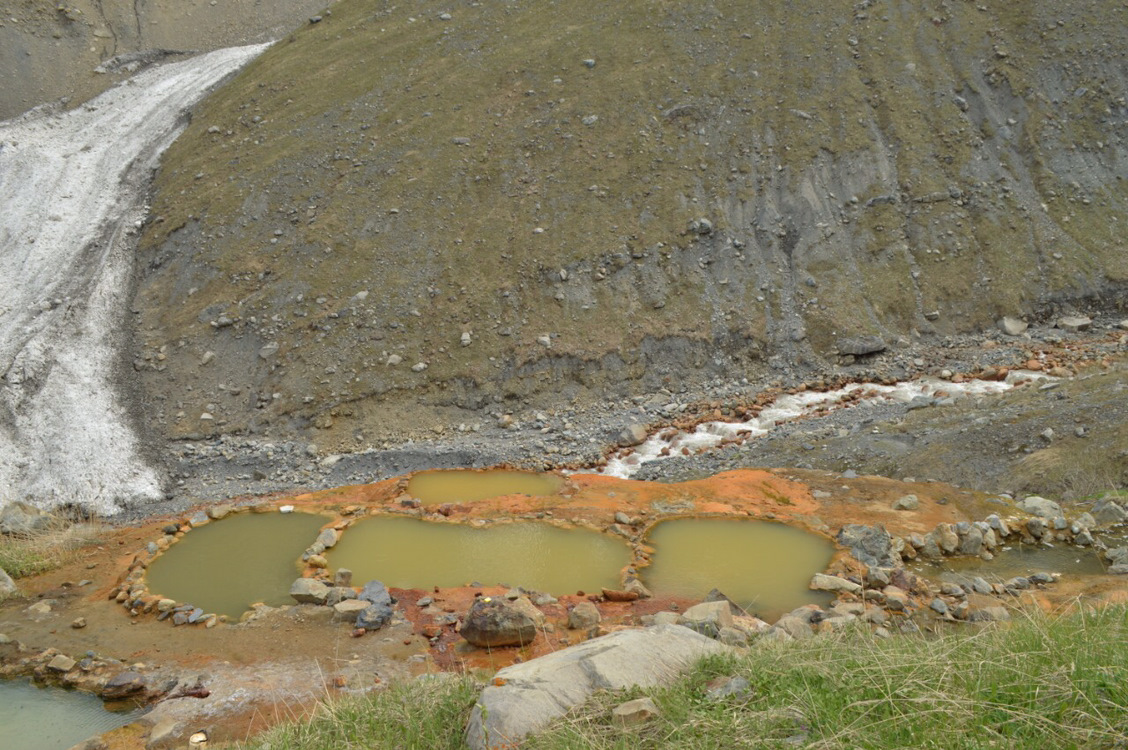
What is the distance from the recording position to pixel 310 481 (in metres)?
18.4

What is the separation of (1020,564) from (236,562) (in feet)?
42.0

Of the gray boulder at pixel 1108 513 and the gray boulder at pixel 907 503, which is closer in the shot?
the gray boulder at pixel 1108 513

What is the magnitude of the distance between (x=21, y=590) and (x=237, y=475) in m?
5.69

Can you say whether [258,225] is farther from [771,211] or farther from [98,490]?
[771,211]

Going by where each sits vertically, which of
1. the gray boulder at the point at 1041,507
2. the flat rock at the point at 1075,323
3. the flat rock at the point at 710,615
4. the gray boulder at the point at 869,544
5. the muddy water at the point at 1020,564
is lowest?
the flat rock at the point at 1075,323

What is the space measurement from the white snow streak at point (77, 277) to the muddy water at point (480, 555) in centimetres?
660

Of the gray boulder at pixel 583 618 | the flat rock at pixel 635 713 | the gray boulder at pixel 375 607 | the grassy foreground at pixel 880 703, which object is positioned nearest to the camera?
the grassy foreground at pixel 880 703

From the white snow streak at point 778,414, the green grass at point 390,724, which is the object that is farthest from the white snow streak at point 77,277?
the green grass at point 390,724

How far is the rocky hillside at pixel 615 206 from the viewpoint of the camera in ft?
70.4

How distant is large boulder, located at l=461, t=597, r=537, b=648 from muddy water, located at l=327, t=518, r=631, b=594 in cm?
234

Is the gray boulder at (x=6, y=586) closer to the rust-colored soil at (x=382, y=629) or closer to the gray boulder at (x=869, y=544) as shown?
the rust-colored soil at (x=382, y=629)

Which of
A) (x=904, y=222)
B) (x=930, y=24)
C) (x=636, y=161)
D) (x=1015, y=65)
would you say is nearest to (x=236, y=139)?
(x=636, y=161)

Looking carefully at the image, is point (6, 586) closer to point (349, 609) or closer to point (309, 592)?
point (309, 592)

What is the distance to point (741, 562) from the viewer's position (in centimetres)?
1393
